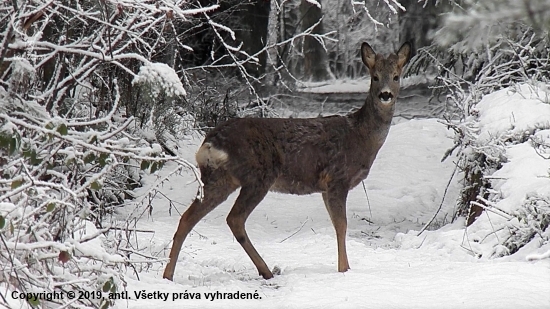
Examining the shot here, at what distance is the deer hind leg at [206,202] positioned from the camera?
7184 mm

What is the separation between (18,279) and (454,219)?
6.71m

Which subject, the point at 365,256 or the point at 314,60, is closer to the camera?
the point at 365,256

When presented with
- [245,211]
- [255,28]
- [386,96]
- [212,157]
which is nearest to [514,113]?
[386,96]

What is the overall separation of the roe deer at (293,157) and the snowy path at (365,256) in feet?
1.69

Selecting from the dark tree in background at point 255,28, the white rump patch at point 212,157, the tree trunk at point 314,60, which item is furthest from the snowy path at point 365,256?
the tree trunk at point 314,60

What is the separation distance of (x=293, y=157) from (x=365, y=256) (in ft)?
4.80

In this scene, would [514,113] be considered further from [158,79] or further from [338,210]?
[158,79]

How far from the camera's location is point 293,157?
7773 millimetres

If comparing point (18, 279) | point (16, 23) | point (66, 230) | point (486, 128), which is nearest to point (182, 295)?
point (66, 230)

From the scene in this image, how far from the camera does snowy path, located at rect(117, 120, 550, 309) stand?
6.16 meters

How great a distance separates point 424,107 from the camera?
56.3 feet

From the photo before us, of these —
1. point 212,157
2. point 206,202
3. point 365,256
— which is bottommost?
point 365,256

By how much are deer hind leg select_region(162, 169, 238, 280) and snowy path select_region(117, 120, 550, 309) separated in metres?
0.39

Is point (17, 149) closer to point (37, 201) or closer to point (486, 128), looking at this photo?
point (37, 201)
